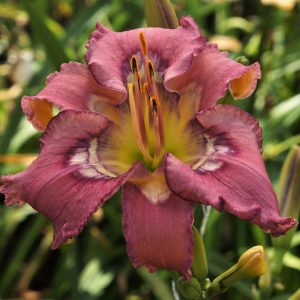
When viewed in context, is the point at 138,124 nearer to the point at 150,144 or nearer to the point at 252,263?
the point at 150,144

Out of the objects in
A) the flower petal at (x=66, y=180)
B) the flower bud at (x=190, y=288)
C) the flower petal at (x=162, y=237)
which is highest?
the flower petal at (x=66, y=180)

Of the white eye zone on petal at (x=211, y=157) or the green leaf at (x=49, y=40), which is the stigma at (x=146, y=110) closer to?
the white eye zone on petal at (x=211, y=157)

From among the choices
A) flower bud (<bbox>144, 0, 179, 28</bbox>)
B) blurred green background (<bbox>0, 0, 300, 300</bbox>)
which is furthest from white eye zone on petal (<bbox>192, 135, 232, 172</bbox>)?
blurred green background (<bbox>0, 0, 300, 300</bbox>)

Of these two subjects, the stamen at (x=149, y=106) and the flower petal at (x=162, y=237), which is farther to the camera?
the stamen at (x=149, y=106)

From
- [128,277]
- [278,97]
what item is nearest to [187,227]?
[128,277]

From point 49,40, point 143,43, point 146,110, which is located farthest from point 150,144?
point 49,40

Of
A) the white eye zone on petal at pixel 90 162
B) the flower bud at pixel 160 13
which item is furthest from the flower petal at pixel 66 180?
the flower bud at pixel 160 13

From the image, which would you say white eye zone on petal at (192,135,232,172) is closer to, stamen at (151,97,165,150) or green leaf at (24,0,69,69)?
stamen at (151,97,165,150)
